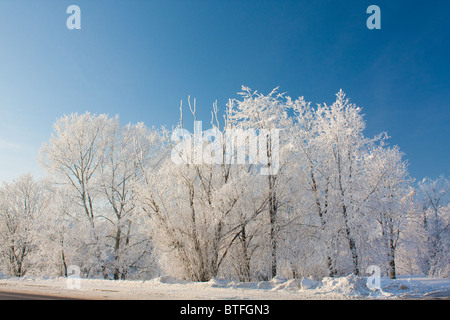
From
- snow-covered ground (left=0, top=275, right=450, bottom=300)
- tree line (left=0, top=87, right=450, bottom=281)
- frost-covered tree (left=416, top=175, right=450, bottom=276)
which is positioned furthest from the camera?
frost-covered tree (left=416, top=175, right=450, bottom=276)

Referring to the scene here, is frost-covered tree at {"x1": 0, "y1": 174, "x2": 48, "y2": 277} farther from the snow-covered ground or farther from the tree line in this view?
the snow-covered ground

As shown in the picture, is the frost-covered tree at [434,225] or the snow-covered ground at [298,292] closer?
the snow-covered ground at [298,292]

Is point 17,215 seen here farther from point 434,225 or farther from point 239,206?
point 434,225

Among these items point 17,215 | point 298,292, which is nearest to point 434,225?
point 298,292

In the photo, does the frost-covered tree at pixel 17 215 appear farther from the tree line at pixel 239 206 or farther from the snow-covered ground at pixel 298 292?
the snow-covered ground at pixel 298 292

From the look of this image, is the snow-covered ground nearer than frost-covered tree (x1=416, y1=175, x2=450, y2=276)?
Yes

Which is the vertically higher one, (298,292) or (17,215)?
(17,215)

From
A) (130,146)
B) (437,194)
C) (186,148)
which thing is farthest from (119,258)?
(437,194)

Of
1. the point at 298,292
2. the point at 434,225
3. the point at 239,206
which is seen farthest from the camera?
the point at 434,225

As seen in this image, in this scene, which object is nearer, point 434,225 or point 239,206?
point 239,206

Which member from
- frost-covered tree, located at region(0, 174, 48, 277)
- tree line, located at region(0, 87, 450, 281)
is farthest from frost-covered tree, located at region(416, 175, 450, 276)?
frost-covered tree, located at region(0, 174, 48, 277)

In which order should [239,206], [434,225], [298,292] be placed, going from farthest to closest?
1. [434,225]
2. [239,206]
3. [298,292]

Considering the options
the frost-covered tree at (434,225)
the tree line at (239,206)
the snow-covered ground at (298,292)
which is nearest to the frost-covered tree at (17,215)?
the tree line at (239,206)
